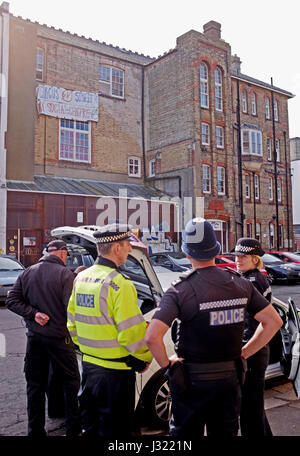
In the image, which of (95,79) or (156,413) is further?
(95,79)

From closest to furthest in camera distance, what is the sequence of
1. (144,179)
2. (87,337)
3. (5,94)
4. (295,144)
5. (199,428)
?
(199,428), (87,337), (5,94), (144,179), (295,144)

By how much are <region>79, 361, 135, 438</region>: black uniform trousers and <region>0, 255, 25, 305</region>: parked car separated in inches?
366

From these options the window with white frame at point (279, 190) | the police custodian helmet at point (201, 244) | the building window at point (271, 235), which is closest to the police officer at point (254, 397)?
the police custodian helmet at point (201, 244)

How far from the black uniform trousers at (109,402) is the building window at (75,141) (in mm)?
22575

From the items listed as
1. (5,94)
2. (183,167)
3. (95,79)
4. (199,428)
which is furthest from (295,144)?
(199,428)

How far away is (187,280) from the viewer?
8.36ft

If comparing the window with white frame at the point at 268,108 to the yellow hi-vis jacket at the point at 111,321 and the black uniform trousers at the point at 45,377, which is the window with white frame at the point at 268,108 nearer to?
the black uniform trousers at the point at 45,377

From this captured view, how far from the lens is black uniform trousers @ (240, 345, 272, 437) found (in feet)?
10.7

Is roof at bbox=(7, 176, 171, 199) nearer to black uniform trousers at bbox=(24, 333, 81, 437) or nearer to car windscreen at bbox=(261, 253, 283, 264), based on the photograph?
car windscreen at bbox=(261, 253, 283, 264)

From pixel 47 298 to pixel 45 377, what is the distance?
768 millimetres

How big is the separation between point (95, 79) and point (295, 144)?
29.8 metres

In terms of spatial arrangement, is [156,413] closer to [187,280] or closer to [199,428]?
[199,428]

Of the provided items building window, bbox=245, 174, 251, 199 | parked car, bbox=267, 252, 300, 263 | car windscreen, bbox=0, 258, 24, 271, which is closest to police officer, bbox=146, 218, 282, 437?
car windscreen, bbox=0, 258, 24, 271

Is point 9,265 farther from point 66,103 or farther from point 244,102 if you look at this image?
point 244,102
